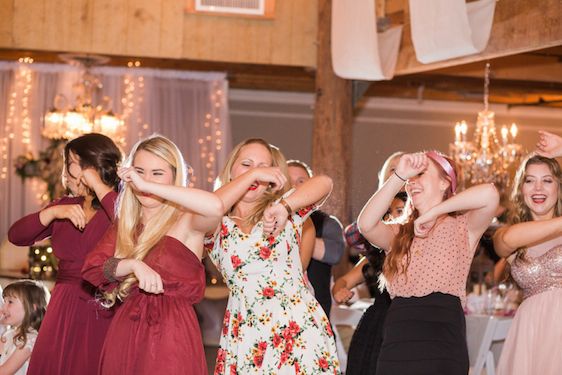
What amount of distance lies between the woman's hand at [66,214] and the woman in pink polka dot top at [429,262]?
117 centimetres

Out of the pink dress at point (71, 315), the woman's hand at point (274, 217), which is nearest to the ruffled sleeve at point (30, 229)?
the pink dress at point (71, 315)

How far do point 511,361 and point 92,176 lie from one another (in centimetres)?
205

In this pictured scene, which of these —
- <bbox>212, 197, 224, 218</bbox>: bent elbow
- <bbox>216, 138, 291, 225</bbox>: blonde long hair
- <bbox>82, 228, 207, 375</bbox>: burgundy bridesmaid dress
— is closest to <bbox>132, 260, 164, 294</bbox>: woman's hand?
<bbox>82, 228, 207, 375</bbox>: burgundy bridesmaid dress

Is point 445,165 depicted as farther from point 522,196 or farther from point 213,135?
point 213,135

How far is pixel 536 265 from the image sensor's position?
418 cm

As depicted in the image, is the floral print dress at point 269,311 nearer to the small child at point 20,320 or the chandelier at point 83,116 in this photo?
the small child at point 20,320

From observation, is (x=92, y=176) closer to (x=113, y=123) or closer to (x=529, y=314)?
(x=529, y=314)

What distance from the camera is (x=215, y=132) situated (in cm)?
981

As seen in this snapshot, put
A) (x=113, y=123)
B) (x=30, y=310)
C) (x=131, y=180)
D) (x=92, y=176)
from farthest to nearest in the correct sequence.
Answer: (x=113, y=123) → (x=30, y=310) → (x=92, y=176) → (x=131, y=180)

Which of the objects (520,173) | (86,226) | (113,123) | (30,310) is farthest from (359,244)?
(113,123)

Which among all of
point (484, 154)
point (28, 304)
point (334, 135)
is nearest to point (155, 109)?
point (334, 135)

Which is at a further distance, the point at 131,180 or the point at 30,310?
the point at 30,310

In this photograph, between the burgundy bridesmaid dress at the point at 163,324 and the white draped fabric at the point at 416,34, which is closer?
the burgundy bridesmaid dress at the point at 163,324

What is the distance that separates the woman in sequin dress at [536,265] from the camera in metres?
4.10
